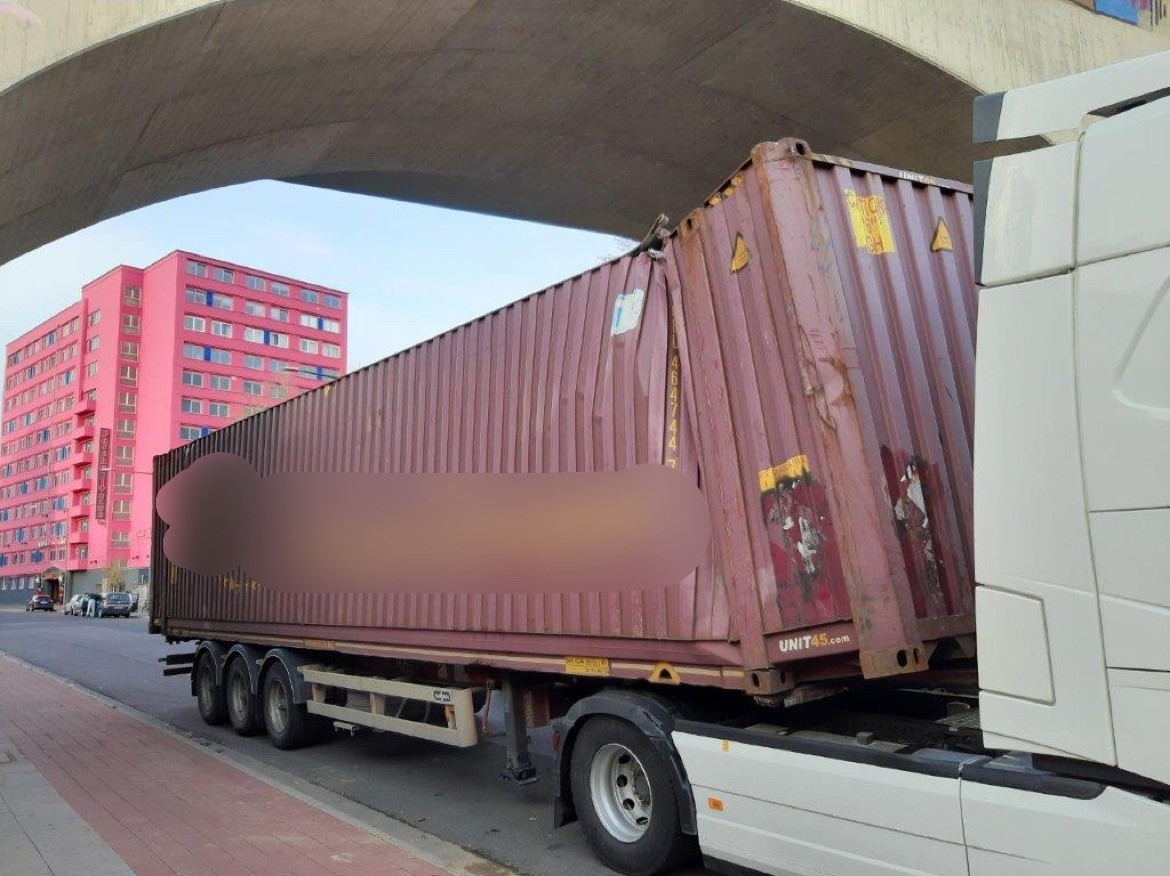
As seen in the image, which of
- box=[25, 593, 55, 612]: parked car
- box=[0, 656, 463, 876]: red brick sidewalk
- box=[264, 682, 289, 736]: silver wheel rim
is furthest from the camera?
box=[25, 593, 55, 612]: parked car

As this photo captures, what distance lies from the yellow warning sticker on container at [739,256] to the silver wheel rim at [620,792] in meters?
2.68

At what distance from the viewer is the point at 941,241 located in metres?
4.81

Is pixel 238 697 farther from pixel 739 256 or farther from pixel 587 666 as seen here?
pixel 739 256

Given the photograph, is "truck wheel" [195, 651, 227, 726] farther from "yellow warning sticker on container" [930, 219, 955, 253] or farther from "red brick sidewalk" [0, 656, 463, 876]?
"yellow warning sticker on container" [930, 219, 955, 253]

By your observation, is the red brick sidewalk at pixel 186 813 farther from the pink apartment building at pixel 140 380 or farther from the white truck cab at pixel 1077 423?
the pink apartment building at pixel 140 380

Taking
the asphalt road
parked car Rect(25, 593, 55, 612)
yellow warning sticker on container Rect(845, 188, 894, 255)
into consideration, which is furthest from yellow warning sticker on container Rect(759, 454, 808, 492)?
parked car Rect(25, 593, 55, 612)

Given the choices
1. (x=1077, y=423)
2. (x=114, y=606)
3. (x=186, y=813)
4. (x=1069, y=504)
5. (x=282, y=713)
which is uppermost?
(x=1077, y=423)

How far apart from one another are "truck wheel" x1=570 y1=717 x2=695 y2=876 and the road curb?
2.03ft

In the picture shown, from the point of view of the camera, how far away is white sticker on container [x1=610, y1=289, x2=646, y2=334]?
5.34 metres

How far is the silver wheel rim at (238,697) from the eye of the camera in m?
10.0

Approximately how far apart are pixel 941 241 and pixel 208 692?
9.89 m

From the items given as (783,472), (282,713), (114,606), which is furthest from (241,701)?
(114,606)

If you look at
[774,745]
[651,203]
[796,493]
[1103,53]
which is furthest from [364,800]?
[1103,53]

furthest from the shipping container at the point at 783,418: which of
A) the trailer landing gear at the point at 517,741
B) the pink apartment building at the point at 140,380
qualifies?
the pink apartment building at the point at 140,380
